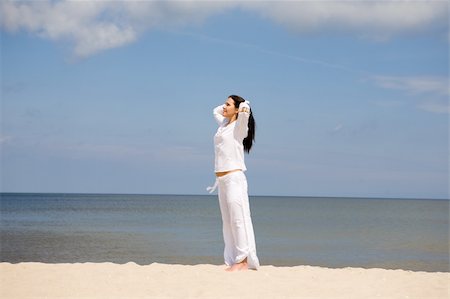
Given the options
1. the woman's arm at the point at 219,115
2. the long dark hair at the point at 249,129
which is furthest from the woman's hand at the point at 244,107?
the woman's arm at the point at 219,115

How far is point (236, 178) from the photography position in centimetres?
788

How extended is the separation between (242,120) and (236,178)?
70 cm

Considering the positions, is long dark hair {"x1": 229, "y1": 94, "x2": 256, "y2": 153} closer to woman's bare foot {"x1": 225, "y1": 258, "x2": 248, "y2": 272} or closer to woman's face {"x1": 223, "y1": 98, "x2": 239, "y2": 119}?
woman's face {"x1": 223, "y1": 98, "x2": 239, "y2": 119}

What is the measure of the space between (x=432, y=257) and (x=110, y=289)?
12374 mm

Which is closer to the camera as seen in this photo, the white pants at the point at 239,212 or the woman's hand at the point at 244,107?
the woman's hand at the point at 244,107

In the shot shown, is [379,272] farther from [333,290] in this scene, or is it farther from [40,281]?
[40,281]

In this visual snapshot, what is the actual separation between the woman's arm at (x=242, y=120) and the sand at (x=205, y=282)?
1626mm

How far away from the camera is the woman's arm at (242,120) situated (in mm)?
7617

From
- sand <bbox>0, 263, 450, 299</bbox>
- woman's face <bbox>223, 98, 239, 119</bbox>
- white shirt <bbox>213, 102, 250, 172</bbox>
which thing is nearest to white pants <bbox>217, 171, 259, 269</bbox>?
white shirt <bbox>213, 102, 250, 172</bbox>

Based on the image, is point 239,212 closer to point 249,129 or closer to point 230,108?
point 249,129

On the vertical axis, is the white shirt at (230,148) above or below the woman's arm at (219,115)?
below

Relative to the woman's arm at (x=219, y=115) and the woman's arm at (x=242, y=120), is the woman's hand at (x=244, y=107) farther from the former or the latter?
the woman's arm at (x=219, y=115)

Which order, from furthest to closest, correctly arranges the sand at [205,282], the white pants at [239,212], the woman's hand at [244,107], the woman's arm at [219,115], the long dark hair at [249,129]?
the woman's arm at [219,115], the long dark hair at [249,129], the white pants at [239,212], the woman's hand at [244,107], the sand at [205,282]

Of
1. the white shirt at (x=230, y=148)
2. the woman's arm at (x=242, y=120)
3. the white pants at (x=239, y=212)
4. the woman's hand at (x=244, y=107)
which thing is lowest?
the white pants at (x=239, y=212)
